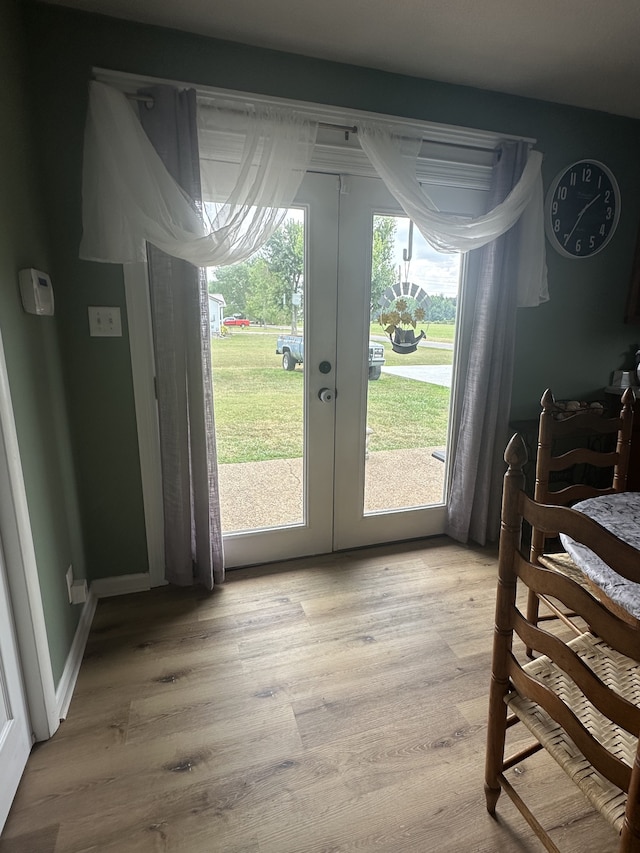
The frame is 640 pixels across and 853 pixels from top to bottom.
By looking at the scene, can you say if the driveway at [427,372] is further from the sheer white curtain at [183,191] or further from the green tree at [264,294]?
the sheer white curtain at [183,191]

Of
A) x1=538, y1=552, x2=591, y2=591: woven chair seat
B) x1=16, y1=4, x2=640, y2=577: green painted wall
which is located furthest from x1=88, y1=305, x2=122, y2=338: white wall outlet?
x1=538, y1=552, x2=591, y2=591: woven chair seat

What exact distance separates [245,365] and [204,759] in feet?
5.13

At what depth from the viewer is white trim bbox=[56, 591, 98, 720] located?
1566 millimetres

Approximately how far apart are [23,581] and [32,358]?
74 cm

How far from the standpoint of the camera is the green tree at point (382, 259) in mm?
2293

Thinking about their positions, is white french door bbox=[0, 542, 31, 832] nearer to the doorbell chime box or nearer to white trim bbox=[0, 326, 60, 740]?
white trim bbox=[0, 326, 60, 740]

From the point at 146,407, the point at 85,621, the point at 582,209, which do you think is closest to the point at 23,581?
the point at 85,621

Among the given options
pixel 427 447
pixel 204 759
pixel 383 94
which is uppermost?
pixel 383 94

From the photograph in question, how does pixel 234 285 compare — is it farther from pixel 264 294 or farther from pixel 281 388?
pixel 281 388

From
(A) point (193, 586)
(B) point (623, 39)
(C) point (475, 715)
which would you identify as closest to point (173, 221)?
(A) point (193, 586)

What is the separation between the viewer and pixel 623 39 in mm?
1824

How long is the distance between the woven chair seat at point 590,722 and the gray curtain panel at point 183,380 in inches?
57.7

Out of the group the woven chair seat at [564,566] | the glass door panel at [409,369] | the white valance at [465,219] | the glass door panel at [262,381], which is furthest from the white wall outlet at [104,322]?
the woven chair seat at [564,566]

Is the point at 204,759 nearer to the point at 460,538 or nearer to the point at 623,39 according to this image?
the point at 460,538
